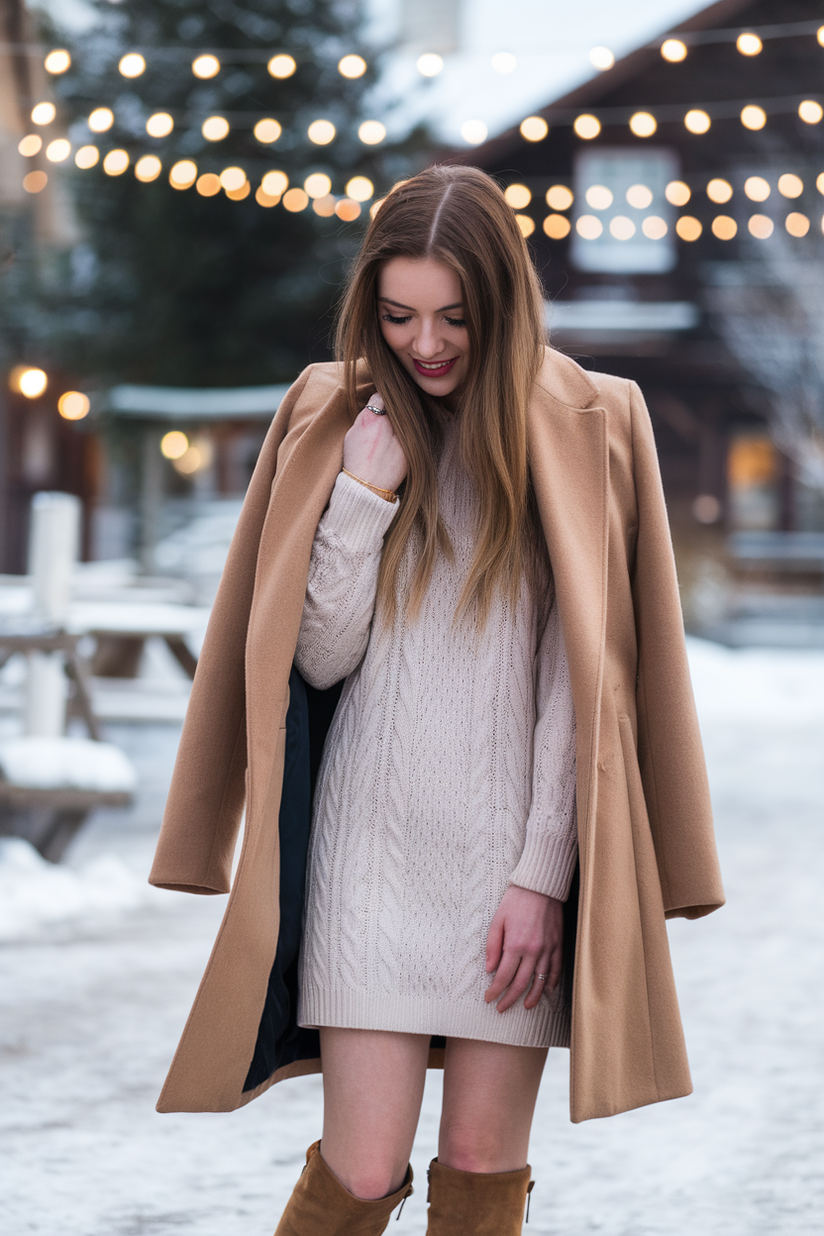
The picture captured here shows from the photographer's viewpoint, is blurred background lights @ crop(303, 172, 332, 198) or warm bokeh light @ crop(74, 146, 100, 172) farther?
blurred background lights @ crop(303, 172, 332, 198)

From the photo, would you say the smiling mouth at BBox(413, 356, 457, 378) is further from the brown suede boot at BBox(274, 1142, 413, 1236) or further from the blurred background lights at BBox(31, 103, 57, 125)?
the blurred background lights at BBox(31, 103, 57, 125)

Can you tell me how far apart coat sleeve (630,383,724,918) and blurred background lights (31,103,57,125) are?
149 inches

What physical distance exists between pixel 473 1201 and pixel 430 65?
4504 mm

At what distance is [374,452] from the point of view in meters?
1.62

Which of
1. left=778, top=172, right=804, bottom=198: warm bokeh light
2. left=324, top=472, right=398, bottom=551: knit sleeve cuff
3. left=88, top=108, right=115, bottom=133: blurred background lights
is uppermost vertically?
left=778, top=172, right=804, bottom=198: warm bokeh light

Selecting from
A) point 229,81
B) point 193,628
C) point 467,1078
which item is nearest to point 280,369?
point 229,81

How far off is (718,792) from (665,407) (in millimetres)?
10526

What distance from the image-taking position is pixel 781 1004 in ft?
12.3

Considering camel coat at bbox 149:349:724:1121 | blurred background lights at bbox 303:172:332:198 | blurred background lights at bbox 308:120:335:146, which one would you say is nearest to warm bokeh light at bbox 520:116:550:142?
blurred background lights at bbox 308:120:335:146

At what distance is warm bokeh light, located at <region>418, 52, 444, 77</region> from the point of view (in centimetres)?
511

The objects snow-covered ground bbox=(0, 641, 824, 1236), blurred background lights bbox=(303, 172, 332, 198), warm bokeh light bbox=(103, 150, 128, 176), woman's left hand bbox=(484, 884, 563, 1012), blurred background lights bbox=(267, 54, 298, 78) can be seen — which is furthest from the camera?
blurred background lights bbox=(303, 172, 332, 198)

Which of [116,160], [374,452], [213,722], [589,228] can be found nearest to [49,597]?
[116,160]

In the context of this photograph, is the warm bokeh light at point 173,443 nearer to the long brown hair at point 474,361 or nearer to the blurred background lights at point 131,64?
the blurred background lights at point 131,64

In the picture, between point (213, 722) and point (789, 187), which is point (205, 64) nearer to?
point (789, 187)
